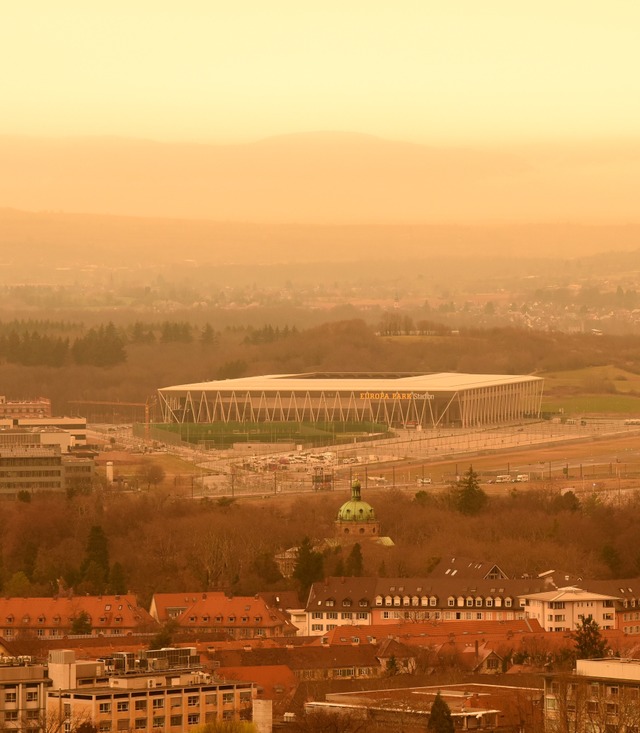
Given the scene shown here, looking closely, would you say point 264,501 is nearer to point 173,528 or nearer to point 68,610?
point 173,528

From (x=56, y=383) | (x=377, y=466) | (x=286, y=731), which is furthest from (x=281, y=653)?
(x=56, y=383)

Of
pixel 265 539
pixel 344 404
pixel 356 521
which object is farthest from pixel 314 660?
pixel 344 404

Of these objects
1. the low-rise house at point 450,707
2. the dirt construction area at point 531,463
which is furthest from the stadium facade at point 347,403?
the low-rise house at point 450,707

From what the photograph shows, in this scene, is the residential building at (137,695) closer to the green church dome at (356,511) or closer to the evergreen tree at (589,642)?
the evergreen tree at (589,642)

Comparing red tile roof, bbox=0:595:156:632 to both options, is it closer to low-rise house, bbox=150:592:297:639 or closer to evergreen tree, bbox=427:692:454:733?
low-rise house, bbox=150:592:297:639

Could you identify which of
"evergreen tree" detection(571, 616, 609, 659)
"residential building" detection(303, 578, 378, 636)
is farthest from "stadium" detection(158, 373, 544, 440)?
"evergreen tree" detection(571, 616, 609, 659)
